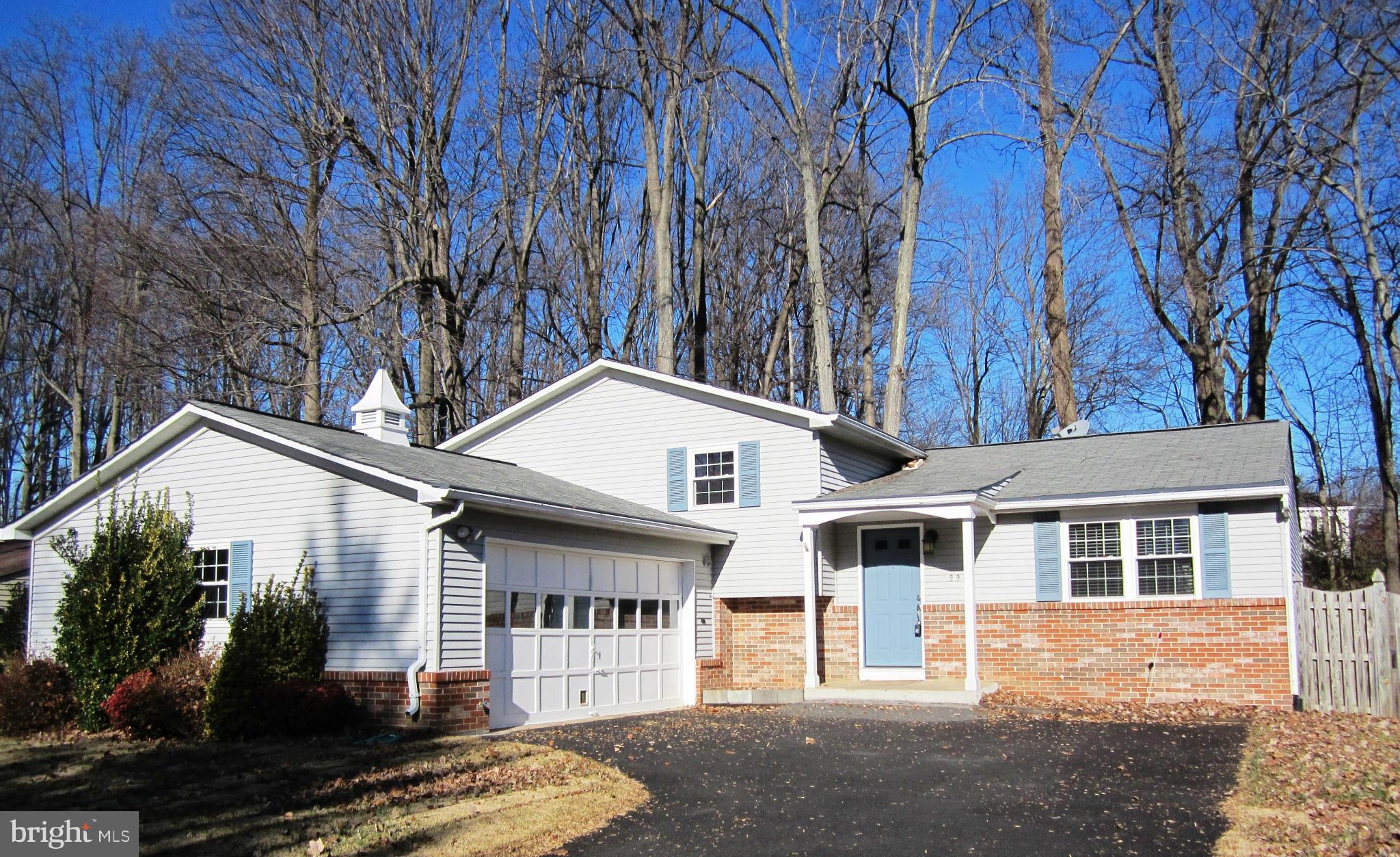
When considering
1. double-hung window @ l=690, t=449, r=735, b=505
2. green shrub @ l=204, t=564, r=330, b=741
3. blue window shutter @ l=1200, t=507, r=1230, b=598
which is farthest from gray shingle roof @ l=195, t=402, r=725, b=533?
blue window shutter @ l=1200, t=507, r=1230, b=598

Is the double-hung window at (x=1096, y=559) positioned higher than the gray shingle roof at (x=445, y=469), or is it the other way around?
the gray shingle roof at (x=445, y=469)

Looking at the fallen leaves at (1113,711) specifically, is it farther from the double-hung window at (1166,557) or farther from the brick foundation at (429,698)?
the brick foundation at (429,698)

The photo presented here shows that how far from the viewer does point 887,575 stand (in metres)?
18.2

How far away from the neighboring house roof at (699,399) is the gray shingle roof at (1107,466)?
698mm

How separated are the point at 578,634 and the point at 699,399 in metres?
4.76

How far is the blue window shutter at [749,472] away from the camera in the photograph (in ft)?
59.9

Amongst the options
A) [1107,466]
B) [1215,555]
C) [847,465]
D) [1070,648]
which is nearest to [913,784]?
[1070,648]

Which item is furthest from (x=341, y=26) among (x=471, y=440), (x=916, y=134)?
(x=916, y=134)

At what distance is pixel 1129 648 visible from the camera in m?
16.2

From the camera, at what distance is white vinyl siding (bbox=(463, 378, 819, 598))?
18.0 meters

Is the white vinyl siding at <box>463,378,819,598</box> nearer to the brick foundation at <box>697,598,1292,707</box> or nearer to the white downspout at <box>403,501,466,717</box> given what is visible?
the brick foundation at <box>697,598,1292,707</box>

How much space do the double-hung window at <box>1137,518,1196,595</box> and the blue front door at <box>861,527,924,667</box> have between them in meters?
3.37

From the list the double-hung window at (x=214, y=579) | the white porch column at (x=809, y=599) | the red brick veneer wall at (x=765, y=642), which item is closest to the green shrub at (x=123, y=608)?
the double-hung window at (x=214, y=579)

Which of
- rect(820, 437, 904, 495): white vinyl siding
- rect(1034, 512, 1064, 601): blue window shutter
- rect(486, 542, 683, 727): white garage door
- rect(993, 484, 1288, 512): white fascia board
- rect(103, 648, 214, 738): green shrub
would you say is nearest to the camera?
rect(103, 648, 214, 738): green shrub
